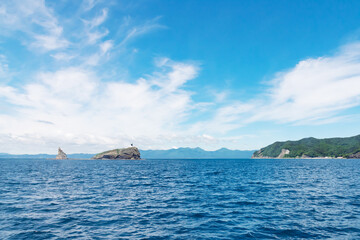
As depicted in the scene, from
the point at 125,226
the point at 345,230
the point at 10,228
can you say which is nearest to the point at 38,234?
the point at 10,228

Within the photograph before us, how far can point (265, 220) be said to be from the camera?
22703 millimetres

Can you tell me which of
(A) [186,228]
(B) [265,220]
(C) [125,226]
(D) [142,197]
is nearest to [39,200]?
(D) [142,197]

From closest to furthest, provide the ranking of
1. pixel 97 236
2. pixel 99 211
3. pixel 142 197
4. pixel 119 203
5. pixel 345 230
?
pixel 97 236 → pixel 345 230 → pixel 99 211 → pixel 119 203 → pixel 142 197

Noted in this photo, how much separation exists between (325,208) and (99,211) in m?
29.5

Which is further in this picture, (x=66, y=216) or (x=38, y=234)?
(x=66, y=216)

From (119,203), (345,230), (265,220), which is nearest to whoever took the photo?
(345,230)

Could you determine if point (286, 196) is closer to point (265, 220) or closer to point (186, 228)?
point (265, 220)

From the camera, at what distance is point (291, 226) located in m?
20.8

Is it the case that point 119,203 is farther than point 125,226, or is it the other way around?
point 119,203

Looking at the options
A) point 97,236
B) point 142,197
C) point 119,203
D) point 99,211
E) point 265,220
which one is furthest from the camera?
point 142,197

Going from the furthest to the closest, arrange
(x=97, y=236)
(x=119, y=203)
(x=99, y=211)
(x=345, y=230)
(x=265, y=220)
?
(x=119, y=203) → (x=99, y=211) → (x=265, y=220) → (x=345, y=230) → (x=97, y=236)

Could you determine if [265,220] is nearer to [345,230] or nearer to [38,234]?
[345,230]

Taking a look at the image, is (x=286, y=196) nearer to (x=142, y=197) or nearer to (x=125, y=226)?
(x=142, y=197)

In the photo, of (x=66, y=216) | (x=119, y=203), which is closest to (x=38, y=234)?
(x=66, y=216)
